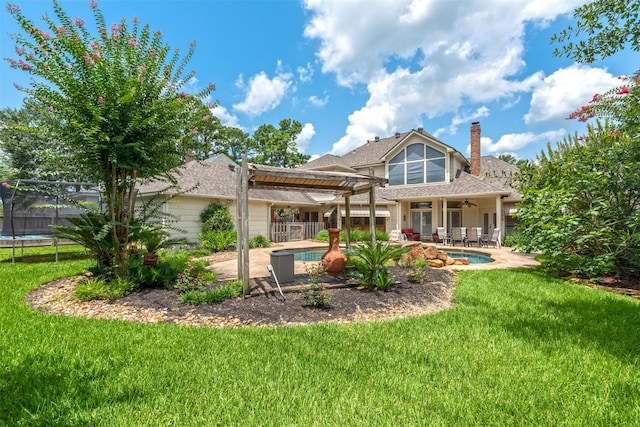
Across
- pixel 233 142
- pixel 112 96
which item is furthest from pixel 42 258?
pixel 233 142

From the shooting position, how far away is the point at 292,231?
21844mm

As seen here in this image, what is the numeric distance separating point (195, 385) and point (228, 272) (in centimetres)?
641

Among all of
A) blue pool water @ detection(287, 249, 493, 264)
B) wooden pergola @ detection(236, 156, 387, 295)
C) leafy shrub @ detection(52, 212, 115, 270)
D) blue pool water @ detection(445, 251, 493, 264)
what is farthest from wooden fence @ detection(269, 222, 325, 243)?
leafy shrub @ detection(52, 212, 115, 270)

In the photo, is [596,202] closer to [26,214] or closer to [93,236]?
[93,236]

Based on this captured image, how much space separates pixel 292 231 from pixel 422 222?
1102 centimetres

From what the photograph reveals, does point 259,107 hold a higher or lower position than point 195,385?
higher

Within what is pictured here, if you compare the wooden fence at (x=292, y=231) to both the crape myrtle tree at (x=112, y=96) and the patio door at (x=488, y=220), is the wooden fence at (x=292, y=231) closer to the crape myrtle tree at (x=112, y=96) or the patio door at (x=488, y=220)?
the patio door at (x=488, y=220)

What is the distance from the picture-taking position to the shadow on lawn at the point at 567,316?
4202mm

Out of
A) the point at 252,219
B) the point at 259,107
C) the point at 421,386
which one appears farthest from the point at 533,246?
the point at 259,107

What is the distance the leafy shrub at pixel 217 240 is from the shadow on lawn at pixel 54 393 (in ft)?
39.3

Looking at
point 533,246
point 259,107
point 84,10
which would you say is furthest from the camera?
point 259,107

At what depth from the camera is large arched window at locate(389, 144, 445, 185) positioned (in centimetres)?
2192

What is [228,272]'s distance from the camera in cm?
914

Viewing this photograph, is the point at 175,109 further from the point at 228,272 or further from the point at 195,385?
the point at 195,385
